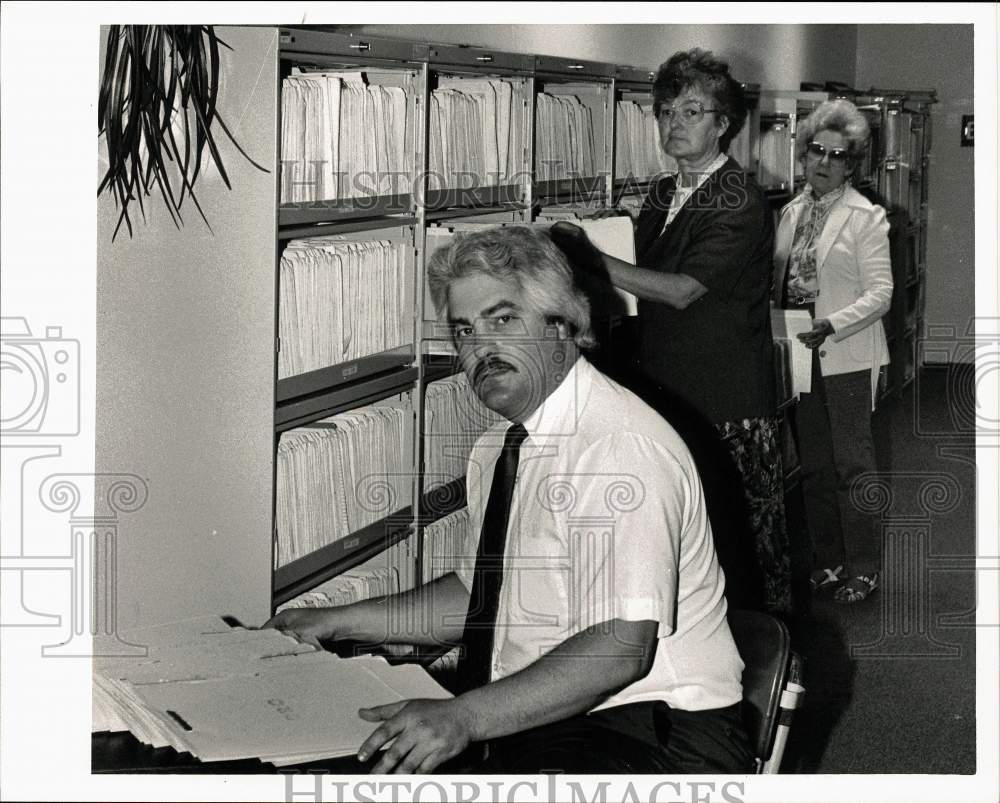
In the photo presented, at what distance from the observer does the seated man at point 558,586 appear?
5.31 ft

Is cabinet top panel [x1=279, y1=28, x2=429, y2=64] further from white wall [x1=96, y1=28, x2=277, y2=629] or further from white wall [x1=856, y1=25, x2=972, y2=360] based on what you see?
white wall [x1=856, y1=25, x2=972, y2=360]

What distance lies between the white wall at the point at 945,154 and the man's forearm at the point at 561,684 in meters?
1.07

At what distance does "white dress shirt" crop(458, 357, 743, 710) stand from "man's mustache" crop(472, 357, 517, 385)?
0.09 metres

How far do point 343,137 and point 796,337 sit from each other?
5.60ft

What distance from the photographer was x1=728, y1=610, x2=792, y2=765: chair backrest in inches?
66.9

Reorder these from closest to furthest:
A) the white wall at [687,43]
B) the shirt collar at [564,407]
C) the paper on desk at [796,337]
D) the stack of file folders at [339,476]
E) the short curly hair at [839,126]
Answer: the shirt collar at [564,407] → the stack of file folders at [339,476] → the white wall at [687,43] → the paper on desk at [796,337] → the short curly hair at [839,126]

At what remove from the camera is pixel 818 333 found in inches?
136

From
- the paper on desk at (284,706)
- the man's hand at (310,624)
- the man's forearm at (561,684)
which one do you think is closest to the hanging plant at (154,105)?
the man's hand at (310,624)

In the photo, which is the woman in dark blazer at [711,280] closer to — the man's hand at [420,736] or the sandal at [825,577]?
the sandal at [825,577]

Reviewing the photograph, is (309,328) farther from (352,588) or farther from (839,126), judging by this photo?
(839,126)

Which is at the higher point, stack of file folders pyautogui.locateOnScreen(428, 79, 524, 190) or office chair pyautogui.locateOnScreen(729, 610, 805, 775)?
stack of file folders pyautogui.locateOnScreen(428, 79, 524, 190)

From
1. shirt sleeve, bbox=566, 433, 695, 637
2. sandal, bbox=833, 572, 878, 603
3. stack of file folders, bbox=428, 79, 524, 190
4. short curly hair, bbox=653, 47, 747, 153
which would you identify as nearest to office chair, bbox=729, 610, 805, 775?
shirt sleeve, bbox=566, 433, 695, 637

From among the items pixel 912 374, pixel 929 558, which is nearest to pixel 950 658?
pixel 929 558

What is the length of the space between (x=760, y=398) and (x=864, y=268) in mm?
686
